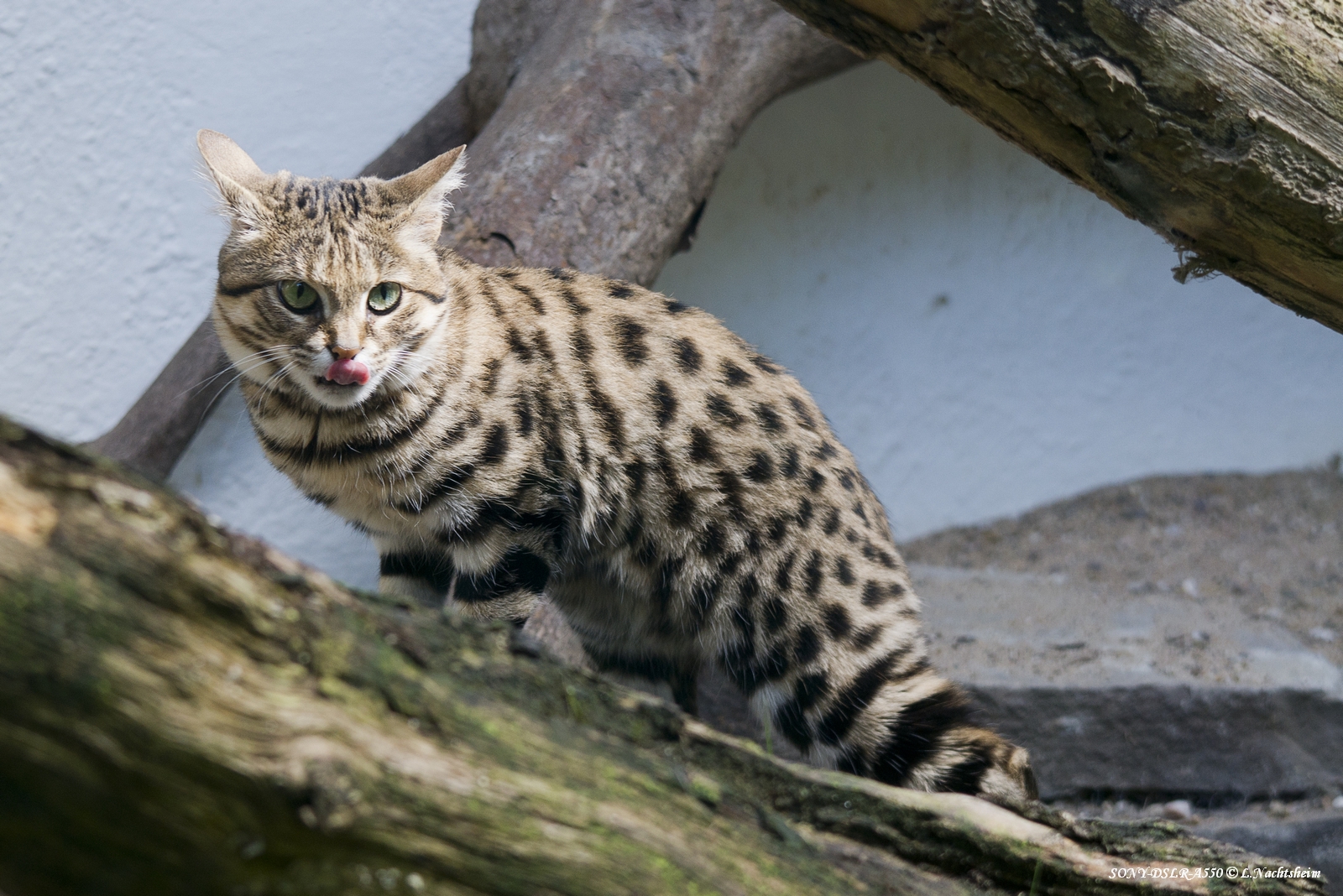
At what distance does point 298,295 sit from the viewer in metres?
2.77

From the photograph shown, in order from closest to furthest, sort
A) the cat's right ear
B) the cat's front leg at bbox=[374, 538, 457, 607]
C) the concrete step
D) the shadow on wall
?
the cat's right ear
the cat's front leg at bbox=[374, 538, 457, 607]
the concrete step
the shadow on wall

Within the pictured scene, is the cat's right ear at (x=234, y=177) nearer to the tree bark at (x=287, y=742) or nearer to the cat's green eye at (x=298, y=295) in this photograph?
the cat's green eye at (x=298, y=295)

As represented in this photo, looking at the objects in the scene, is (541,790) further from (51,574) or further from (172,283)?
(172,283)

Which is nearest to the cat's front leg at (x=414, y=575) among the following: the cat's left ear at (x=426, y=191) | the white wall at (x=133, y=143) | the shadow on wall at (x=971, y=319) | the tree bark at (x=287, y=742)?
the cat's left ear at (x=426, y=191)

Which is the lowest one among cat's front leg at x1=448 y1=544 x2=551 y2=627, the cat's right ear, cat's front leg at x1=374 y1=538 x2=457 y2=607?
cat's front leg at x1=374 y1=538 x2=457 y2=607

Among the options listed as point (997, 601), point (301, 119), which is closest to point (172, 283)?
point (301, 119)

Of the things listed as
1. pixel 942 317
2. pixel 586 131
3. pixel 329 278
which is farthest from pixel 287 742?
pixel 942 317

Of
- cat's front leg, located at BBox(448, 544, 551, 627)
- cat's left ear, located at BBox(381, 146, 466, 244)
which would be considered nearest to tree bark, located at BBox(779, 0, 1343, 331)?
cat's left ear, located at BBox(381, 146, 466, 244)

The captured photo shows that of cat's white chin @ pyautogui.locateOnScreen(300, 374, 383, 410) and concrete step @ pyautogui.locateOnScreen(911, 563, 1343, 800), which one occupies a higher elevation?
concrete step @ pyautogui.locateOnScreen(911, 563, 1343, 800)

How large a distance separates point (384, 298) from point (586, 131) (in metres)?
1.57

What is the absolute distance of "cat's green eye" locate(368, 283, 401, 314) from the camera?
2.85 meters

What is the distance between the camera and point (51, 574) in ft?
3.82

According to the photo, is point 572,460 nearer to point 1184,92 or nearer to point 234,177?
point 234,177

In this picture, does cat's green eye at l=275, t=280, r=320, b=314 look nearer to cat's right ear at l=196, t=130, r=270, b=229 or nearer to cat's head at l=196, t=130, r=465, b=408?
cat's head at l=196, t=130, r=465, b=408
